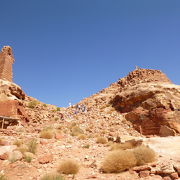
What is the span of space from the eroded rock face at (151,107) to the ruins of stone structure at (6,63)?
11386mm

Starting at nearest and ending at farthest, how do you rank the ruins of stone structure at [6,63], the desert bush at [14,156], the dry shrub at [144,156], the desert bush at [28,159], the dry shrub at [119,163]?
the dry shrub at [119,163]
the dry shrub at [144,156]
the desert bush at [14,156]
the desert bush at [28,159]
the ruins of stone structure at [6,63]

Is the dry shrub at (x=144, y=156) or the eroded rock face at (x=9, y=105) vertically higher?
the eroded rock face at (x=9, y=105)

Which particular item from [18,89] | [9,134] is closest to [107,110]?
[18,89]

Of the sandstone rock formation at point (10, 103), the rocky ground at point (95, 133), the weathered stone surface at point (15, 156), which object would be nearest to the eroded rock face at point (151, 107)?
the rocky ground at point (95, 133)

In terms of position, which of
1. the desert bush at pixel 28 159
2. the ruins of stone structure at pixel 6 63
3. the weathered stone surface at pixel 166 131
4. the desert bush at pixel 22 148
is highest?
the ruins of stone structure at pixel 6 63

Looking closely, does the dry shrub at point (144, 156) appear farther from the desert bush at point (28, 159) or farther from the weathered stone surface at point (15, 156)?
the weathered stone surface at point (15, 156)

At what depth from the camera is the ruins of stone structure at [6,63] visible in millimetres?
18797

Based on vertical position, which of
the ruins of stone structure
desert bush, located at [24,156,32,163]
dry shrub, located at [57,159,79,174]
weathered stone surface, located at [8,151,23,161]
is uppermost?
the ruins of stone structure

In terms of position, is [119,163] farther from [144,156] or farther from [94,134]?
[94,134]

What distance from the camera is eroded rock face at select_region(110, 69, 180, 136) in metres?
15.4

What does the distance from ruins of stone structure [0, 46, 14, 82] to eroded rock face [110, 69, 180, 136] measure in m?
11.4

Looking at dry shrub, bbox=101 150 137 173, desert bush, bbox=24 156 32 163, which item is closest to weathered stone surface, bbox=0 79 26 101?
desert bush, bbox=24 156 32 163

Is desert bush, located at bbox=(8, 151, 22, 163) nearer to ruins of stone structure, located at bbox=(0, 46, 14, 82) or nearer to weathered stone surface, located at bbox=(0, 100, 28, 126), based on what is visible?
weathered stone surface, located at bbox=(0, 100, 28, 126)

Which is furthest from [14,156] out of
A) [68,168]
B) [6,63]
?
[6,63]
